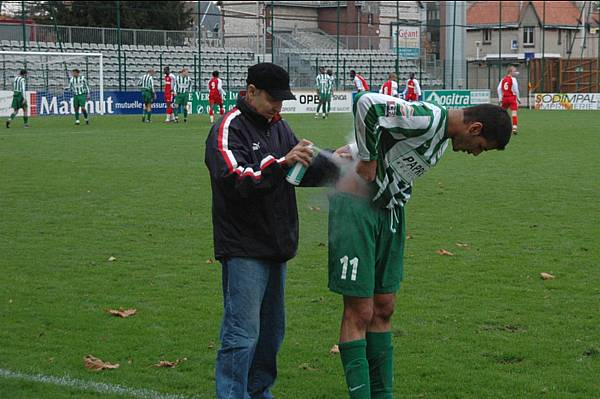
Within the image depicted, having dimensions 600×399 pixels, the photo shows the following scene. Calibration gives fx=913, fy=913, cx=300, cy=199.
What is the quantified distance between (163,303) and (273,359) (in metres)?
2.80

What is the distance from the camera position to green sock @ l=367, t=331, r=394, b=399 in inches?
209

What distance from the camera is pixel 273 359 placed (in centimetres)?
529

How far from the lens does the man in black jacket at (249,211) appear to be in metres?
4.70

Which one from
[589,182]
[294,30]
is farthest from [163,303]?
[294,30]

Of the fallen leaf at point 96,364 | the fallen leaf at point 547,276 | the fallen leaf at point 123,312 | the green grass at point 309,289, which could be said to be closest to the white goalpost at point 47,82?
the green grass at point 309,289

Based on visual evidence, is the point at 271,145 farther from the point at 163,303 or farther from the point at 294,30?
the point at 294,30

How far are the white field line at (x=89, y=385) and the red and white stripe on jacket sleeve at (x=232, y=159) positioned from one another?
1728mm

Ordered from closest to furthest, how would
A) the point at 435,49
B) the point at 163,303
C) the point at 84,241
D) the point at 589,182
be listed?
1. the point at 163,303
2. the point at 84,241
3. the point at 589,182
4. the point at 435,49

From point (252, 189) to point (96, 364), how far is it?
2290 mm

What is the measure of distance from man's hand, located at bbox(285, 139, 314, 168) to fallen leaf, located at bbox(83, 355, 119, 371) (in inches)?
91.5

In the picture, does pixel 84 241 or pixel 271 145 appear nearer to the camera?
pixel 271 145

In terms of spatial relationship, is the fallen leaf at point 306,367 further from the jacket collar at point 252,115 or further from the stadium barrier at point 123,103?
the stadium barrier at point 123,103

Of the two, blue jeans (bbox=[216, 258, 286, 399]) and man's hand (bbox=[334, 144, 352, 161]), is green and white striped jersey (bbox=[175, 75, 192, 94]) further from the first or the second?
blue jeans (bbox=[216, 258, 286, 399])

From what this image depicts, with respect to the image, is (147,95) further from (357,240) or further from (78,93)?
(357,240)
